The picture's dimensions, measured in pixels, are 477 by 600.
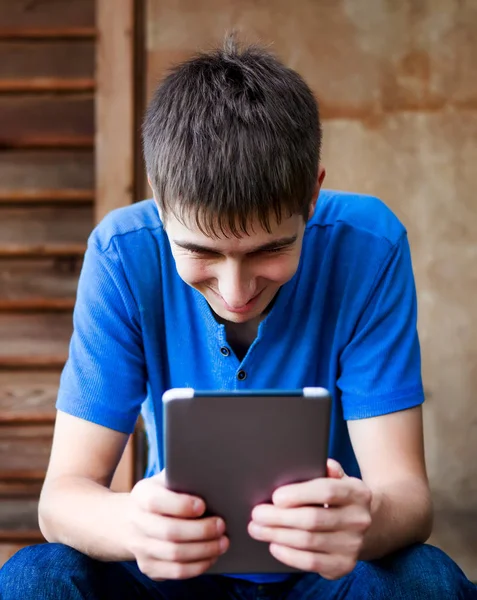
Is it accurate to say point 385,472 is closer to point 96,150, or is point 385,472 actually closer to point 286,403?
point 286,403

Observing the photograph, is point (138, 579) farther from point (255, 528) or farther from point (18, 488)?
point (18, 488)

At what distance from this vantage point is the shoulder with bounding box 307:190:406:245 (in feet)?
4.74

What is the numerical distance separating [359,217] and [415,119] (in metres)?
1.06

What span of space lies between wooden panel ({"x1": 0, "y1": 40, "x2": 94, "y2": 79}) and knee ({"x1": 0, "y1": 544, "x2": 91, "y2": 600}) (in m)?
1.62

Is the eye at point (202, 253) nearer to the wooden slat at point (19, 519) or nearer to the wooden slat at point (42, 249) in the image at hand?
the wooden slat at point (42, 249)

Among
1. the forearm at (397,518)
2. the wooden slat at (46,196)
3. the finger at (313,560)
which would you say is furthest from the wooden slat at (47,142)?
the finger at (313,560)

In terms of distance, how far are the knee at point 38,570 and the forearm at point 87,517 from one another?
0.10 feet

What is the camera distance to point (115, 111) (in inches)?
93.4

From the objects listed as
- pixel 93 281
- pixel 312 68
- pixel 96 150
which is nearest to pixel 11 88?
pixel 96 150

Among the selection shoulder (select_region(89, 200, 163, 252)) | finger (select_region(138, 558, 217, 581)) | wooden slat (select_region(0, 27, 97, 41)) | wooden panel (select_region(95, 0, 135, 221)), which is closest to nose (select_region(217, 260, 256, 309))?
shoulder (select_region(89, 200, 163, 252))

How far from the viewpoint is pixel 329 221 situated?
1470 millimetres

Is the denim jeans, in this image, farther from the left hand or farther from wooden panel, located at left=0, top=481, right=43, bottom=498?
wooden panel, located at left=0, top=481, right=43, bottom=498

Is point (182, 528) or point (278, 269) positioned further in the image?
point (278, 269)

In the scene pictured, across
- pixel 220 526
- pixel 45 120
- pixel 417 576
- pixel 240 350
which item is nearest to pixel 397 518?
pixel 417 576
